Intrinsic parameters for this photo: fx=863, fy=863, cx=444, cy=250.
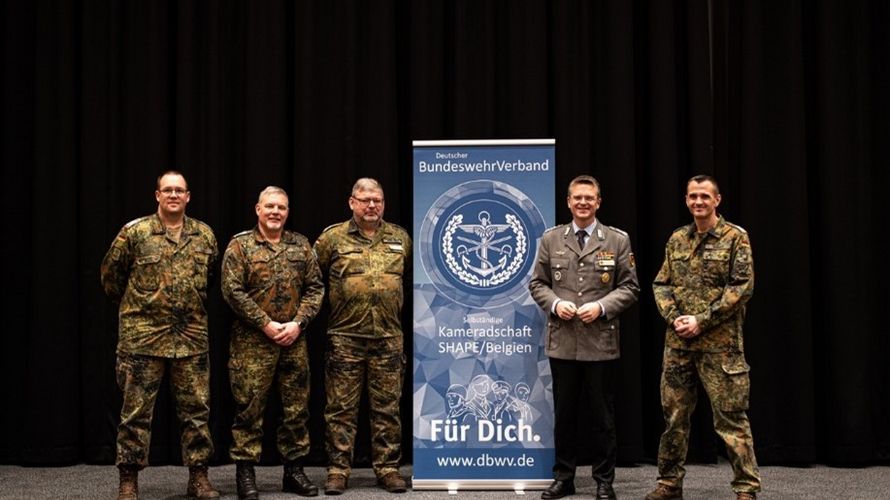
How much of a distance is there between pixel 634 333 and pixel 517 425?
1.12 metres

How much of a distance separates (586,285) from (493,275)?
0.55 m

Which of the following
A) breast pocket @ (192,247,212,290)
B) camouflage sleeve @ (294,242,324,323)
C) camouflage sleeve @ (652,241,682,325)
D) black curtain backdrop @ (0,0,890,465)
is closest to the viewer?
camouflage sleeve @ (652,241,682,325)

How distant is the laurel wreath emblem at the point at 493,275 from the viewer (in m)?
4.71

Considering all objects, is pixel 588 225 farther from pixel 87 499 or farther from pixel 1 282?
→ pixel 1 282

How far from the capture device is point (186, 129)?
5500mm

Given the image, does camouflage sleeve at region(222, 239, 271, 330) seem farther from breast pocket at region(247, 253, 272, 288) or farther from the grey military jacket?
the grey military jacket

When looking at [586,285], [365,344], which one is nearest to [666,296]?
[586,285]

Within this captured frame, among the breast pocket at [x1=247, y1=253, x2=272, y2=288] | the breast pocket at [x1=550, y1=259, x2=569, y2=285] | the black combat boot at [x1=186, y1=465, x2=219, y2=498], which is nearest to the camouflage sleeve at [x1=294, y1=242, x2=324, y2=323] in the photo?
the breast pocket at [x1=247, y1=253, x2=272, y2=288]

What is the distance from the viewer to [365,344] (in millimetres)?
4676

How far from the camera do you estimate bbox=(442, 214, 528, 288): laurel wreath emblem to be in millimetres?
4715

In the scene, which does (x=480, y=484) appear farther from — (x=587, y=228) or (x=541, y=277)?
(x=587, y=228)

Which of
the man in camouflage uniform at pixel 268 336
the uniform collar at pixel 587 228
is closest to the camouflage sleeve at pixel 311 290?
the man in camouflage uniform at pixel 268 336

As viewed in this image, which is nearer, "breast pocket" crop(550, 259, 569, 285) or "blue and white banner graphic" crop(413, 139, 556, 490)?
"breast pocket" crop(550, 259, 569, 285)

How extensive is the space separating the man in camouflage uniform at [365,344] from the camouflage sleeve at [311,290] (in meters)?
0.10
